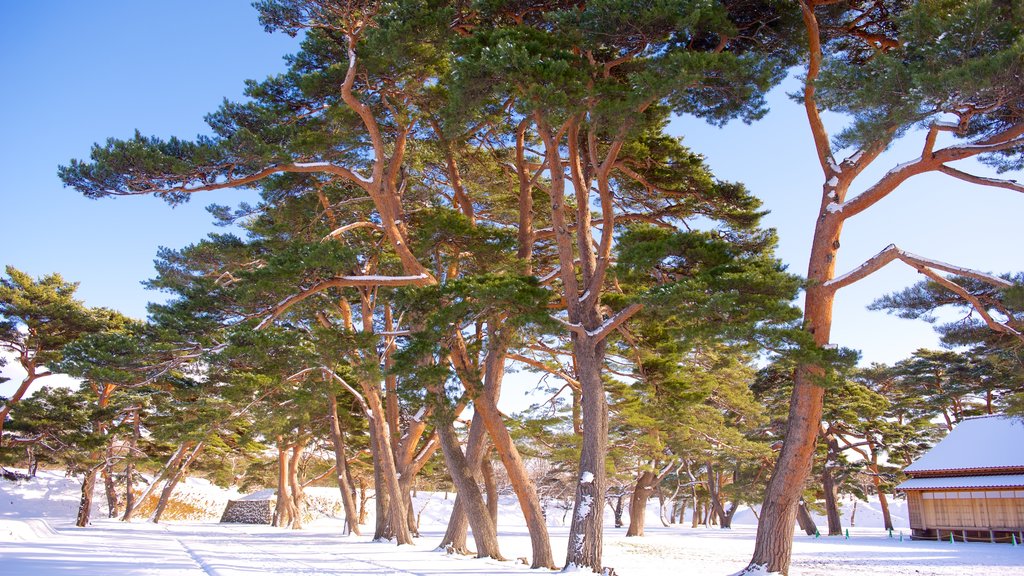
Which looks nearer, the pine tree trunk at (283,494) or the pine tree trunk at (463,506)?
the pine tree trunk at (463,506)

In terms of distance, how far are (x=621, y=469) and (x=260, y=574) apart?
1711 centimetres

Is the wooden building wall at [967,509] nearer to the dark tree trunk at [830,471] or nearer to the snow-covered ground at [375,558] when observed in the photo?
the snow-covered ground at [375,558]

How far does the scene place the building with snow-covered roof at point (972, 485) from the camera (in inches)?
767

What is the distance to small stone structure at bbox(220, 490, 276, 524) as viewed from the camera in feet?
117

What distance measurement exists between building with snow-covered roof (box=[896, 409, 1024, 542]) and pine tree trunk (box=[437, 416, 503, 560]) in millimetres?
16681

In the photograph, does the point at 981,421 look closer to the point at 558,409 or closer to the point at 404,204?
the point at 558,409

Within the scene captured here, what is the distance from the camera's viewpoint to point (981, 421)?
22531 mm

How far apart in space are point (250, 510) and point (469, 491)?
30.2 m

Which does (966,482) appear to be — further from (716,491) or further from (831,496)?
(716,491)

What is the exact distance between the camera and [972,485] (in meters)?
19.9

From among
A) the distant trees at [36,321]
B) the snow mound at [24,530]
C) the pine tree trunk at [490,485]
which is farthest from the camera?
the distant trees at [36,321]

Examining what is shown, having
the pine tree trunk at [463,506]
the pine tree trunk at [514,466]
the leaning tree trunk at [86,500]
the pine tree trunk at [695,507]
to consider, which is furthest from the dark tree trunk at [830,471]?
the leaning tree trunk at [86,500]

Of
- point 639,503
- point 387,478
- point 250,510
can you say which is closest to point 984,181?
point 387,478

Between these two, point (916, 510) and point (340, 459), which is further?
point (916, 510)
